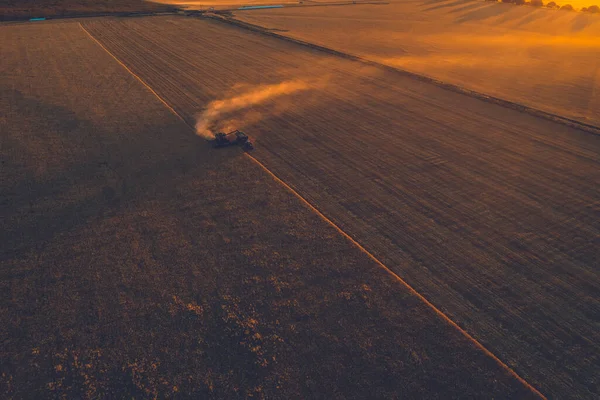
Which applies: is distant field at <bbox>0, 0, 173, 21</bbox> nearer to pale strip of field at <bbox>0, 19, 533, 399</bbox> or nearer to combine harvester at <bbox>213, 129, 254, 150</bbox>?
pale strip of field at <bbox>0, 19, 533, 399</bbox>

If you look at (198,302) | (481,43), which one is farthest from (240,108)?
(481,43)

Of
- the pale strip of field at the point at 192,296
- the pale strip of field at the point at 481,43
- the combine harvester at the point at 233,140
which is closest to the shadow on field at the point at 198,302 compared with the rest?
the pale strip of field at the point at 192,296

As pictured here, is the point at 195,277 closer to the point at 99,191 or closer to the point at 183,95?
the point at 99,191

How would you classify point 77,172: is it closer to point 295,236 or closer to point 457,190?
point 295,236

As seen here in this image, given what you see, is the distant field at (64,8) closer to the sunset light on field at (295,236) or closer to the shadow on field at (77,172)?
the sunset light on field at (295,236)

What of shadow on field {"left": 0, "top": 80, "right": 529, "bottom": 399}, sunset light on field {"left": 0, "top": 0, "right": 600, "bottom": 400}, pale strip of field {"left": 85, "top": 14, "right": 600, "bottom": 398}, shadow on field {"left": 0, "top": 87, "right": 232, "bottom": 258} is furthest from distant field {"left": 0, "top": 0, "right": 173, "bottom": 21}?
shadow on field {"left": 0, "top": 80, "right": 529, "bottom": 399}
